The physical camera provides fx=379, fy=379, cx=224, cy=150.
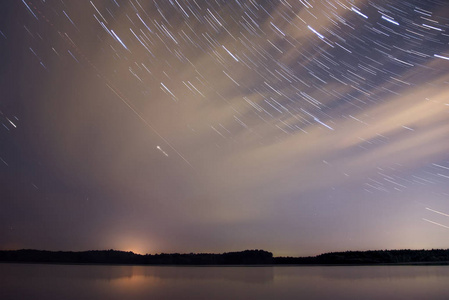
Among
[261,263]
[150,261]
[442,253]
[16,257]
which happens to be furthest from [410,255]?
[16,257]

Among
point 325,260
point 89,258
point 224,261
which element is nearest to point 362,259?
point 325,260

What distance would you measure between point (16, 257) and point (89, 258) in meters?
17.0

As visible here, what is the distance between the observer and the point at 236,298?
1293 cm

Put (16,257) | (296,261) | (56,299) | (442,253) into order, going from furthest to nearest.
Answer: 1. (16,257)
2. (296,261)
3. (442,253)
4. (56,299)

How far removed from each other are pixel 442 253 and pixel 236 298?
202ft

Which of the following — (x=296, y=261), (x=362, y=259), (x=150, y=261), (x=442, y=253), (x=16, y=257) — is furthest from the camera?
(x=16, y=257)

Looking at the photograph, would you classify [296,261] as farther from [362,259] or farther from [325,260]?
[362,259]

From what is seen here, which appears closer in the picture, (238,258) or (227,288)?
(227,288)

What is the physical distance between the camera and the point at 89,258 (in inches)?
3159

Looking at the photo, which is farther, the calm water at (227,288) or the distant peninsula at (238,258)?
the distant peninsula at (238,258)

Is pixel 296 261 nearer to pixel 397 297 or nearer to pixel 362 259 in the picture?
pixel 362 259

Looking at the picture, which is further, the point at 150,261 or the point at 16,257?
the point at 16,257

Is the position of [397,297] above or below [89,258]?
below

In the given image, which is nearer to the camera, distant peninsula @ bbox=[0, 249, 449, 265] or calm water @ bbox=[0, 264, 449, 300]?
calm water @ bbox=[0, 264, 449, 300]
